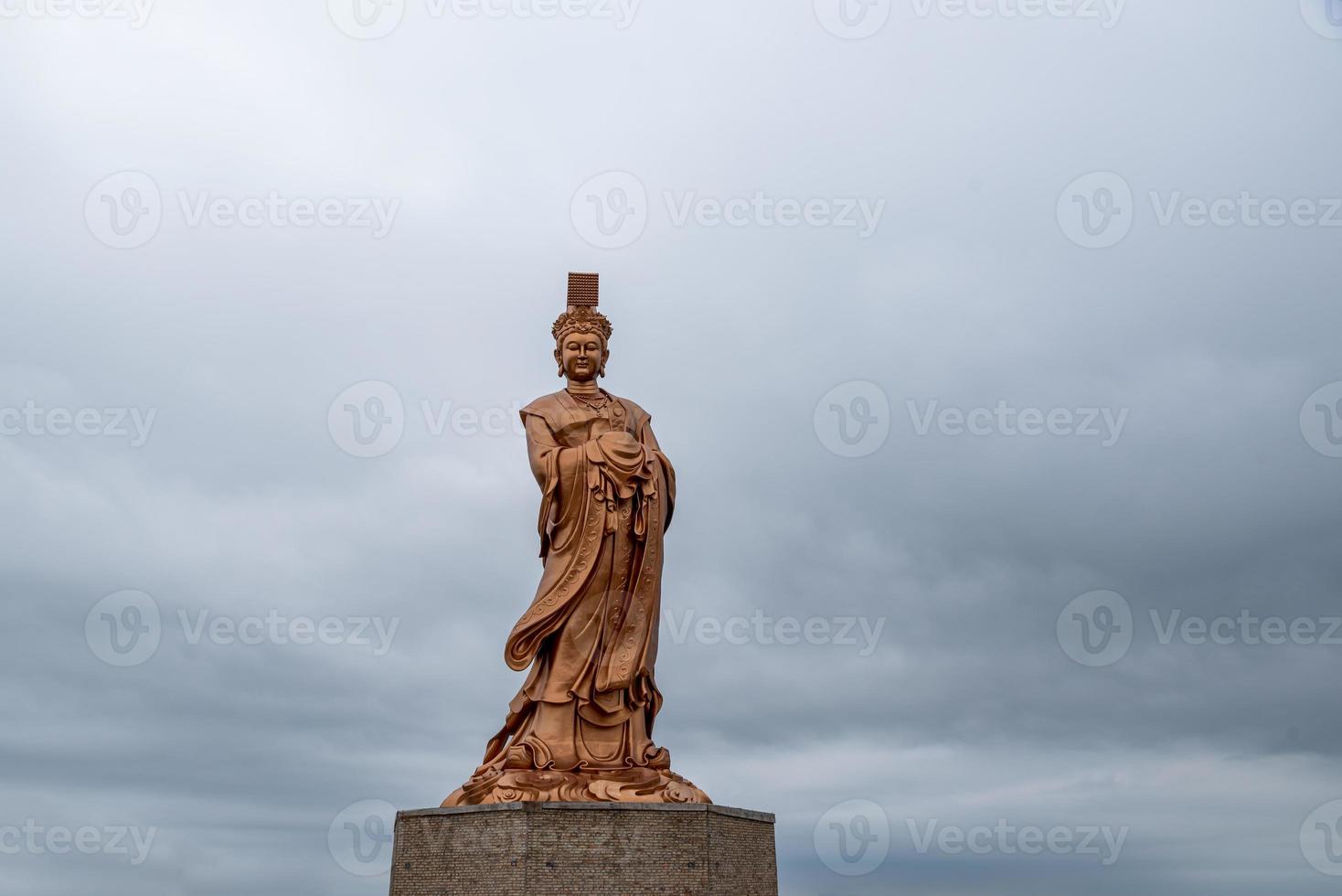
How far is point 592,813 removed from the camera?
Answer: 13.1 m

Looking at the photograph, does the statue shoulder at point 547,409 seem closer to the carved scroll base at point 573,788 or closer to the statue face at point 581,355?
the statue face at point 581,355

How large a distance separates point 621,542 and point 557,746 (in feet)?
8.15

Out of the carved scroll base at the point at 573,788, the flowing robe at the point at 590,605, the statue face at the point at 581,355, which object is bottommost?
the carved scroll base at the point at 573,788

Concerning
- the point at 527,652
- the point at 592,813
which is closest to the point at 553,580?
the point at 527,652

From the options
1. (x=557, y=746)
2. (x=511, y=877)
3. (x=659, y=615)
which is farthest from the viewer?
(x=659, y=615)

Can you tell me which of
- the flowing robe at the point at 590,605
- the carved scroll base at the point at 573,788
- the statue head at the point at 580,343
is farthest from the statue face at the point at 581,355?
the carved scroll base at the point at 573,788

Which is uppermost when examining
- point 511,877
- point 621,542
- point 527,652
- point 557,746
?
point 621,542

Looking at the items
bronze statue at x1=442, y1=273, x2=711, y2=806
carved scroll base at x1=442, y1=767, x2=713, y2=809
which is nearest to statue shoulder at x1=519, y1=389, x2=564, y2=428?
bronze statue at x1=442, y1=273, x2=711, y2=806

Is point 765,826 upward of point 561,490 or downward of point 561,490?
downward

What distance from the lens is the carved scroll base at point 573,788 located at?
13.6 m

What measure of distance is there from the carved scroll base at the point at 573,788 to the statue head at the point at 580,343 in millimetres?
4827

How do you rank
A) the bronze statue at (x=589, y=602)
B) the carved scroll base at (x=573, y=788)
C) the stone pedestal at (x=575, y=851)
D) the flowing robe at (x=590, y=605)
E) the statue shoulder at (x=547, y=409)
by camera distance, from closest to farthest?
1. the stone pedestal at (x=575, y=851)
2. the carved scroll base at (x=573, y=788)
3. the bronze statue at (x=589, y=602)
4. the flowing robe at (x=590, y=605)
5. the statue shoulder at (x=547, y=409)

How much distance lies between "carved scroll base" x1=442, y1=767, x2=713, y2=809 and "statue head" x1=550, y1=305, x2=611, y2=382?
4827 mm

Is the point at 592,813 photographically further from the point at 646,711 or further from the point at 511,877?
the point at 646,711
